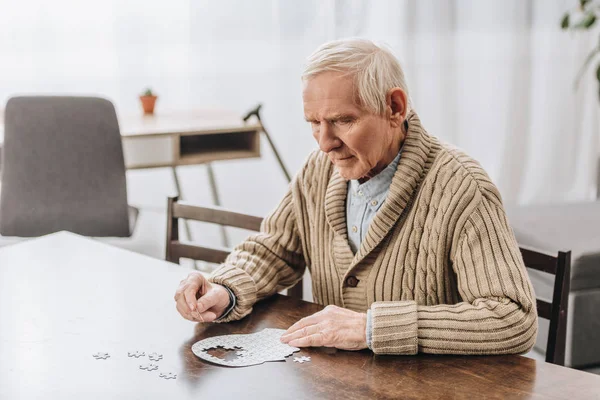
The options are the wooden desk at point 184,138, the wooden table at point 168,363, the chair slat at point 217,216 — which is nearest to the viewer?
the wooden table at point 168,363

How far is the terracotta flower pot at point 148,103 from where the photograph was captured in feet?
12.8

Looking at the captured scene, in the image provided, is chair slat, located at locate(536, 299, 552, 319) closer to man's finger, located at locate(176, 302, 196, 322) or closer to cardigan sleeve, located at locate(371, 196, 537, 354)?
cardigan sleeve, located at locate(371, 196, 537, 354)

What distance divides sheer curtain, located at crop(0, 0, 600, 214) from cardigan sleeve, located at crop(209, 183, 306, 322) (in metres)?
2.32

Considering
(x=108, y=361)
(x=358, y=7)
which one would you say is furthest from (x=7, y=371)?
(x=358, y=7)

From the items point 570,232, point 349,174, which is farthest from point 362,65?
point 570,232

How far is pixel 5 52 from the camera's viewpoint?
4008 mm

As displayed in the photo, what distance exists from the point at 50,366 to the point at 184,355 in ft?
0.83

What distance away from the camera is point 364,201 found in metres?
1.89

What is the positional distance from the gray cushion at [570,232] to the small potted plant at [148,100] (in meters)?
1.75

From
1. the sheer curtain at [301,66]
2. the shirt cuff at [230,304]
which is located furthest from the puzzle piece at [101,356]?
the sheer curtain at [301,66]

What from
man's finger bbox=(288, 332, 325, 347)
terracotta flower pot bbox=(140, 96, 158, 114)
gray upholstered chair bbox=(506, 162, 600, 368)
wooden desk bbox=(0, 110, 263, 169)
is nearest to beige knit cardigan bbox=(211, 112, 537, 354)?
man's finger bbox=(288, 332, 325, 347)

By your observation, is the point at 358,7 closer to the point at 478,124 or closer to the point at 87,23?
the point at 478,124

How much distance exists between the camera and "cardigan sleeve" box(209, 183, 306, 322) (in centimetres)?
185

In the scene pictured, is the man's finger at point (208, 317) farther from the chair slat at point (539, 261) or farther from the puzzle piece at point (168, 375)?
the chair slat at point (539, 261)
